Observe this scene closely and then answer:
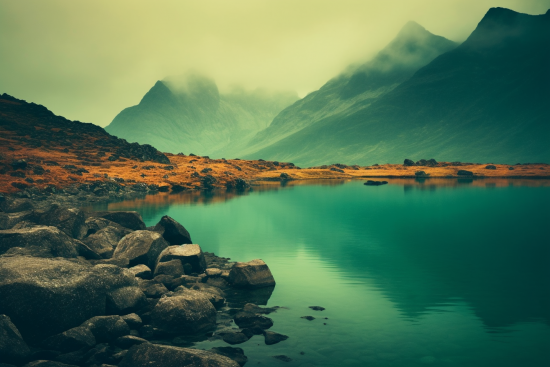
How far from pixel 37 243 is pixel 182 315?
13057mm

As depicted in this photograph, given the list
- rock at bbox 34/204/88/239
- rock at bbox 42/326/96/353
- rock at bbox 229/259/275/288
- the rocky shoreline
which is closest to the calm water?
rock at bbox 229/259/275/288

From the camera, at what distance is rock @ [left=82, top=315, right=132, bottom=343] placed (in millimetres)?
19438

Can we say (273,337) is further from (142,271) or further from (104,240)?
(104,240)

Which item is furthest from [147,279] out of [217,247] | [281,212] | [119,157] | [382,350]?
[119,157]

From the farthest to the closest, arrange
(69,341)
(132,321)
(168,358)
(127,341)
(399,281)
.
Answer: (399,281)
(132,321)
(127,341)
(69,341)
(168,358)

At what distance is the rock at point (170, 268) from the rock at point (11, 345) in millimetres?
12000

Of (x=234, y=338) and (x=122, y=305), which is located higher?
(x=122, y=305)

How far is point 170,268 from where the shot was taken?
2939cm

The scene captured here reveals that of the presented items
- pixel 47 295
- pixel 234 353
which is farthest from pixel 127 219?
pixel 234 353

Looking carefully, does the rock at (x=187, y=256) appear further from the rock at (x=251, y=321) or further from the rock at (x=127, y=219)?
the rock at (x=127, y=219)

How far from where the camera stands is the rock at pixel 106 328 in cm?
1944

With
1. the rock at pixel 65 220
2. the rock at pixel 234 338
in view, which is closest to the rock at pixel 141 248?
the rock at pixel 65 220

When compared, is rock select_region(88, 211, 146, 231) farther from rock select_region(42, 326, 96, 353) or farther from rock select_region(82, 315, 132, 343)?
rock select_region(42, 326, 96, 353)

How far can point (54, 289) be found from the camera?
1894 centimetres
